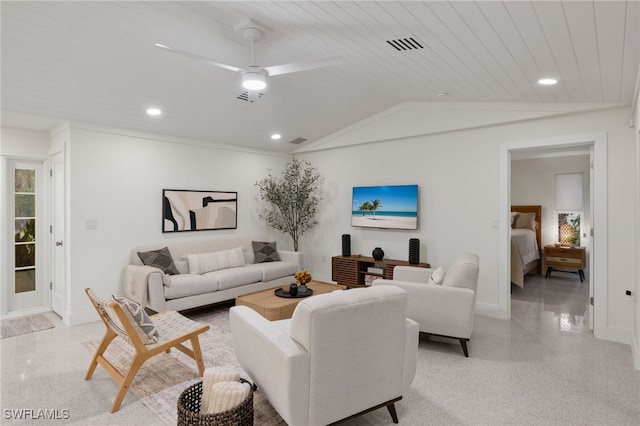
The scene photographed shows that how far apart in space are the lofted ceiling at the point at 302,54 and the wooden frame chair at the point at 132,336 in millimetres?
2013

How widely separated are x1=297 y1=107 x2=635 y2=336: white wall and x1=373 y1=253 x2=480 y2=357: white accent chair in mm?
1425

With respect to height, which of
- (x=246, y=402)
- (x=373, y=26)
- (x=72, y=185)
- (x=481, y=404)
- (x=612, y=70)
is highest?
(x=373, y=26)

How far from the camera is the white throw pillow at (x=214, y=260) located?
4.90m

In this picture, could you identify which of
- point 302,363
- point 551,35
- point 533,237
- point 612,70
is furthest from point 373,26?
point 533,237

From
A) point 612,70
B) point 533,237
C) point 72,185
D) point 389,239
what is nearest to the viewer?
point 612,70

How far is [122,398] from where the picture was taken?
8.00 ft

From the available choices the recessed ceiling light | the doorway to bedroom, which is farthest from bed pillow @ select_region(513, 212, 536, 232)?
the recessed ceiling light

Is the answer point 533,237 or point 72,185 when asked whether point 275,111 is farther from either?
point 533,237

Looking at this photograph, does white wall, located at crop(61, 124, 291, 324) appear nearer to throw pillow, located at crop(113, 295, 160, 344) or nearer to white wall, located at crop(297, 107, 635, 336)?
white wall, located at crop(297, 107, 635, 336)

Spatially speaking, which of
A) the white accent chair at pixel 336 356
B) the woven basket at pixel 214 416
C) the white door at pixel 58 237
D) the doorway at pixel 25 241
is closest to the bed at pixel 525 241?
the white accent chair at pixel 336 356

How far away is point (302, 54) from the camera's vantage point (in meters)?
3.23

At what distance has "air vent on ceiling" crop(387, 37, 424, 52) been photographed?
9.17 ft

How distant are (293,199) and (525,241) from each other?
4.16m

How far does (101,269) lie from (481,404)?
14.5ft
